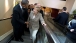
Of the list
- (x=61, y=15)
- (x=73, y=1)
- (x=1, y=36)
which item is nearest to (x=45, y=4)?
(x=73, y=1)

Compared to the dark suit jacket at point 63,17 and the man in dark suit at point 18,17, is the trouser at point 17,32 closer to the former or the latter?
the man in dark suit at point 18,17

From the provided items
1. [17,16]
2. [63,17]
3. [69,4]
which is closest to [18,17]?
[17,16]

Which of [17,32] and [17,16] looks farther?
[17,32]

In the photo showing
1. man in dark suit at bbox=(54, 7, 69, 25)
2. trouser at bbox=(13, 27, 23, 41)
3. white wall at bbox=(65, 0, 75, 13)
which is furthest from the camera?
white wall at bbox=(65, 0, 75, 13)

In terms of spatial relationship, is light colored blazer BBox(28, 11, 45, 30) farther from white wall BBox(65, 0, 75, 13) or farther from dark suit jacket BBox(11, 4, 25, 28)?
white wall BBox(65, 0, 75, 13)

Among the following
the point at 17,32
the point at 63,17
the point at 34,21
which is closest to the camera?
the point at 34,21

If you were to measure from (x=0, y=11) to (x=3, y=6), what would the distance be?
13.1 inches

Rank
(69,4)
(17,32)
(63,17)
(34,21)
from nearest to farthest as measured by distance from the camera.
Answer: (34,21), (17,32), (63,17), (69,4)

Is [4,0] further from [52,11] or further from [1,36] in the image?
[52,11]

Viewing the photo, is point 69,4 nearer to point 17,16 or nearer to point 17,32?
point 17,32

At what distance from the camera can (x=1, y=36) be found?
438 centimetres

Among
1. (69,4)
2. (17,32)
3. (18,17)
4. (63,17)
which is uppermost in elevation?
(69,4)

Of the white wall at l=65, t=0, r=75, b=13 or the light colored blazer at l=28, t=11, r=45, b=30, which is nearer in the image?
the light colored blazer at l=28, t=11, r=45, b=30

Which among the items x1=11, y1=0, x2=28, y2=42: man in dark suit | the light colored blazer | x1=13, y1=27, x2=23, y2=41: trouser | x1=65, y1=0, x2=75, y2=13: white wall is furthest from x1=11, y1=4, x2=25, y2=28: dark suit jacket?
x1=65, y1=0, x2=75, y2=13: white wall
